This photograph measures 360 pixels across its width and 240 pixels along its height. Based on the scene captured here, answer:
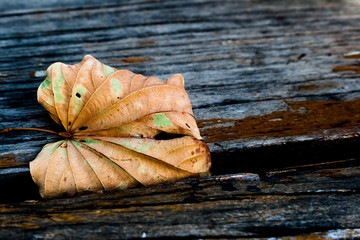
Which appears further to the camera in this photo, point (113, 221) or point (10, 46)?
point (10, 46)

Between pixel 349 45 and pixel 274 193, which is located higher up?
pixel 349 45

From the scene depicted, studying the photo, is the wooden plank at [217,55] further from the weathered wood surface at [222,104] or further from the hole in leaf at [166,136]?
the hole in leaf at [166,136]

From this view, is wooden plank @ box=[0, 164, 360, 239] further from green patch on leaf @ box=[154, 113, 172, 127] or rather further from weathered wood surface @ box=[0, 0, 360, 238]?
green patch on leaf @ box=[154, 113, 172, 127]

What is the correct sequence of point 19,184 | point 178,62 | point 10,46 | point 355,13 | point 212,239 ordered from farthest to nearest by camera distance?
point 355,13
point 10,46
point 178,62
point 19,184
point 212,239

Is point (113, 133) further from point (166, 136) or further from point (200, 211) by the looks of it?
point (200, 211)

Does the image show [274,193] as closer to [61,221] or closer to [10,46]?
[61,221]

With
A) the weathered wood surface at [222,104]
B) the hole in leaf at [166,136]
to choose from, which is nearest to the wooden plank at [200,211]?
the weathered wood surface at [222,104]

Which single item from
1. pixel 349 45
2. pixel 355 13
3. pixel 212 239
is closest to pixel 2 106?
pixel 212 239
